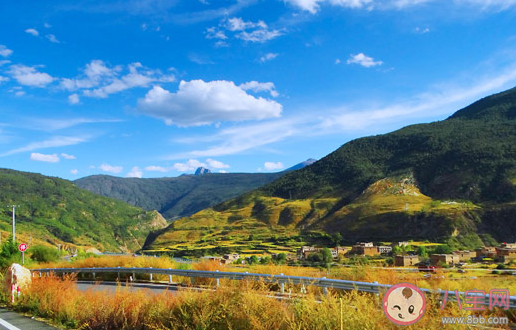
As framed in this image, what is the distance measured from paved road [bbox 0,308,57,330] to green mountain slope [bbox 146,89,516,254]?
94120 millimetres

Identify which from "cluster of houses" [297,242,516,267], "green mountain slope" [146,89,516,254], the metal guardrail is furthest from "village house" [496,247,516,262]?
the metal guardrail


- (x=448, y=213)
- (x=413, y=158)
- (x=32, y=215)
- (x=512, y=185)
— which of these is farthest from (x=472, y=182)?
(x=32, y=215)

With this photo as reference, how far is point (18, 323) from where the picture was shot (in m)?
9.90

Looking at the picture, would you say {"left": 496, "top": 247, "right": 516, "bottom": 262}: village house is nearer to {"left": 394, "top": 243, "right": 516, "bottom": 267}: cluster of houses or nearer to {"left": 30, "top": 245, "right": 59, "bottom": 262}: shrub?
{"left": 394, "top": 243, "right": 516, "bottom": 267}: cluster of houses

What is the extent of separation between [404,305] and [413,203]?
13317cm

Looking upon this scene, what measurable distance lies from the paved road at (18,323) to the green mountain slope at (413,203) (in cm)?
9412

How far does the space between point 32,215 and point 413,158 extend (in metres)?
173

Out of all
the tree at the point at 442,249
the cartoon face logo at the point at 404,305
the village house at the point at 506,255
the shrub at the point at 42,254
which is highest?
the cartoon face logo at the point at 404,305

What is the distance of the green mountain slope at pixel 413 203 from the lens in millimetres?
104312

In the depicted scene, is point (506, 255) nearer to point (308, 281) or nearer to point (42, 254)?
point (42, 254)

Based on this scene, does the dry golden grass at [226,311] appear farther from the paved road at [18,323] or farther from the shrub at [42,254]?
the shrub at [42,254]

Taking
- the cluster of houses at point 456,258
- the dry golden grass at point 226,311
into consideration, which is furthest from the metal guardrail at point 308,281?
the cluster of houses at point 456,258

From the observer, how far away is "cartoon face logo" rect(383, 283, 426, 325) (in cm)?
571

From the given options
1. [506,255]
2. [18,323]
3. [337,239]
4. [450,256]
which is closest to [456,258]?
[450,256]
